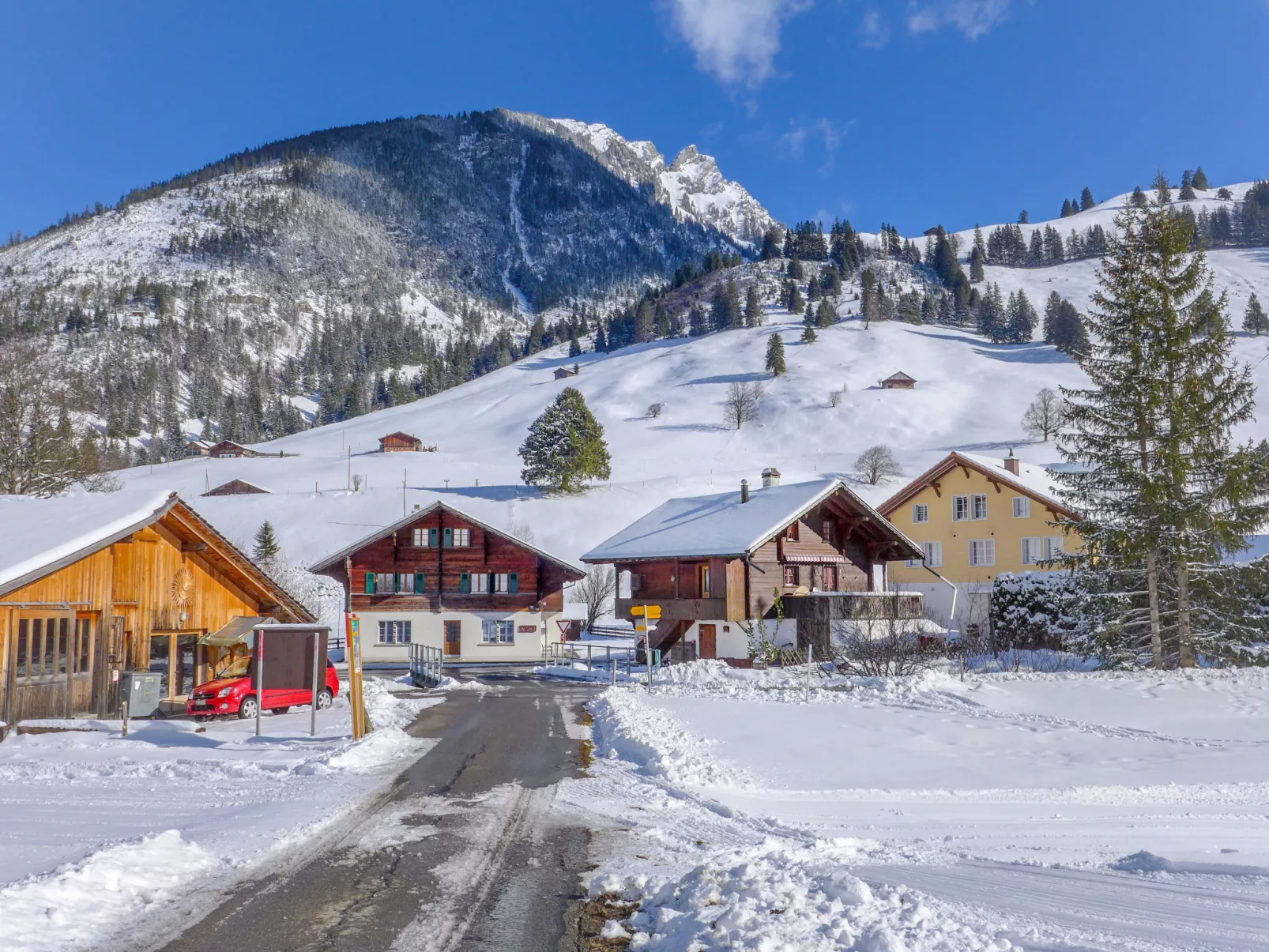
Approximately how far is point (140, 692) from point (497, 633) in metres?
33.5

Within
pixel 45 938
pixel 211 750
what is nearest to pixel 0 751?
→ pixel 211 750

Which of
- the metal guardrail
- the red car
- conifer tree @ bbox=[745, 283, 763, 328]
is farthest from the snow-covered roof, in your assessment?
conifer tree @ bbox=[745, 283, 763, 328]

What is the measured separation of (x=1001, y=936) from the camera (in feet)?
20.4

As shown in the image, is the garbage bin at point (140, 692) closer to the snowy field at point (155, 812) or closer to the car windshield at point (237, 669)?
the snowy field at point (155, 812)

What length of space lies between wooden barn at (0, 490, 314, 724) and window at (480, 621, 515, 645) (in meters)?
26.0

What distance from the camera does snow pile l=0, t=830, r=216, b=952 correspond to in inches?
265

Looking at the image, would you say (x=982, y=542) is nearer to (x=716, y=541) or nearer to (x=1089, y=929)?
(x=716, y=541)

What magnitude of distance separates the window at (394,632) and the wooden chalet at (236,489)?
5586cm

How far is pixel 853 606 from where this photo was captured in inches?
1578

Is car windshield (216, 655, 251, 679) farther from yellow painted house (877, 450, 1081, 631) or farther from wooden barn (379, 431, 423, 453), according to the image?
wooden barn (379, 431, 423, 453)

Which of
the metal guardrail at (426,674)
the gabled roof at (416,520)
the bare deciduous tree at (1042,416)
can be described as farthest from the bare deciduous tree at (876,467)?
the metal guardrail at (426,674)

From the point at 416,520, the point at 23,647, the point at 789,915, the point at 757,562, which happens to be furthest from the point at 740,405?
the point at 789,915

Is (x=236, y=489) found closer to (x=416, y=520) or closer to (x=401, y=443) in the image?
(x=401, y=443)

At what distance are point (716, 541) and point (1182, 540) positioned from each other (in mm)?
20642
